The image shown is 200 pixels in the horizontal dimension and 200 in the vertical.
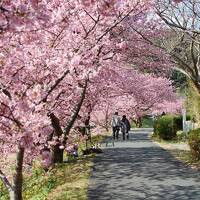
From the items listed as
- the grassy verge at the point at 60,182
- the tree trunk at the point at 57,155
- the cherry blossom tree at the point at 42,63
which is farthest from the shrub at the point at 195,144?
the cherry blossom tree at the point at 42,63

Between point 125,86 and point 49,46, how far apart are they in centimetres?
1639

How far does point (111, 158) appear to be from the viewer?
1788 centimetres

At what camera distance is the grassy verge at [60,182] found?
11312 millimetres

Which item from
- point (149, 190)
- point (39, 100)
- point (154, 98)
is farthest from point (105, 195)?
point (154, 98)

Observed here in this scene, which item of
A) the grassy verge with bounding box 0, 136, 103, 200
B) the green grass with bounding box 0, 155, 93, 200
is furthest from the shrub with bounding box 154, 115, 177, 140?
the green grass with bounding box 0, 155, 93, 200

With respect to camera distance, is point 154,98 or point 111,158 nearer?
point 111,158

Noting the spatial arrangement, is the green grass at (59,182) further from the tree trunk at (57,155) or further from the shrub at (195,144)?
the shrub at (195,144)

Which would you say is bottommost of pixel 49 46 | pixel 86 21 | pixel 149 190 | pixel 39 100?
pixel 149 190

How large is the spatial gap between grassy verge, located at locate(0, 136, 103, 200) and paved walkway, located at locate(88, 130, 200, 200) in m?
0.28

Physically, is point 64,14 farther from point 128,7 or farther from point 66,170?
point 66,170

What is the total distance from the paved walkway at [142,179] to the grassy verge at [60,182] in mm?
284

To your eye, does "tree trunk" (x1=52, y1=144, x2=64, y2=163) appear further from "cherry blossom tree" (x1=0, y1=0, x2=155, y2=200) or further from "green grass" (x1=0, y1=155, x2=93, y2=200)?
"cherry blossom tree" (x1=0, y1=0, x2=155, y2=200)

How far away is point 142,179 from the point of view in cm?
1288

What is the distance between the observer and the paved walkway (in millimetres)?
10719
